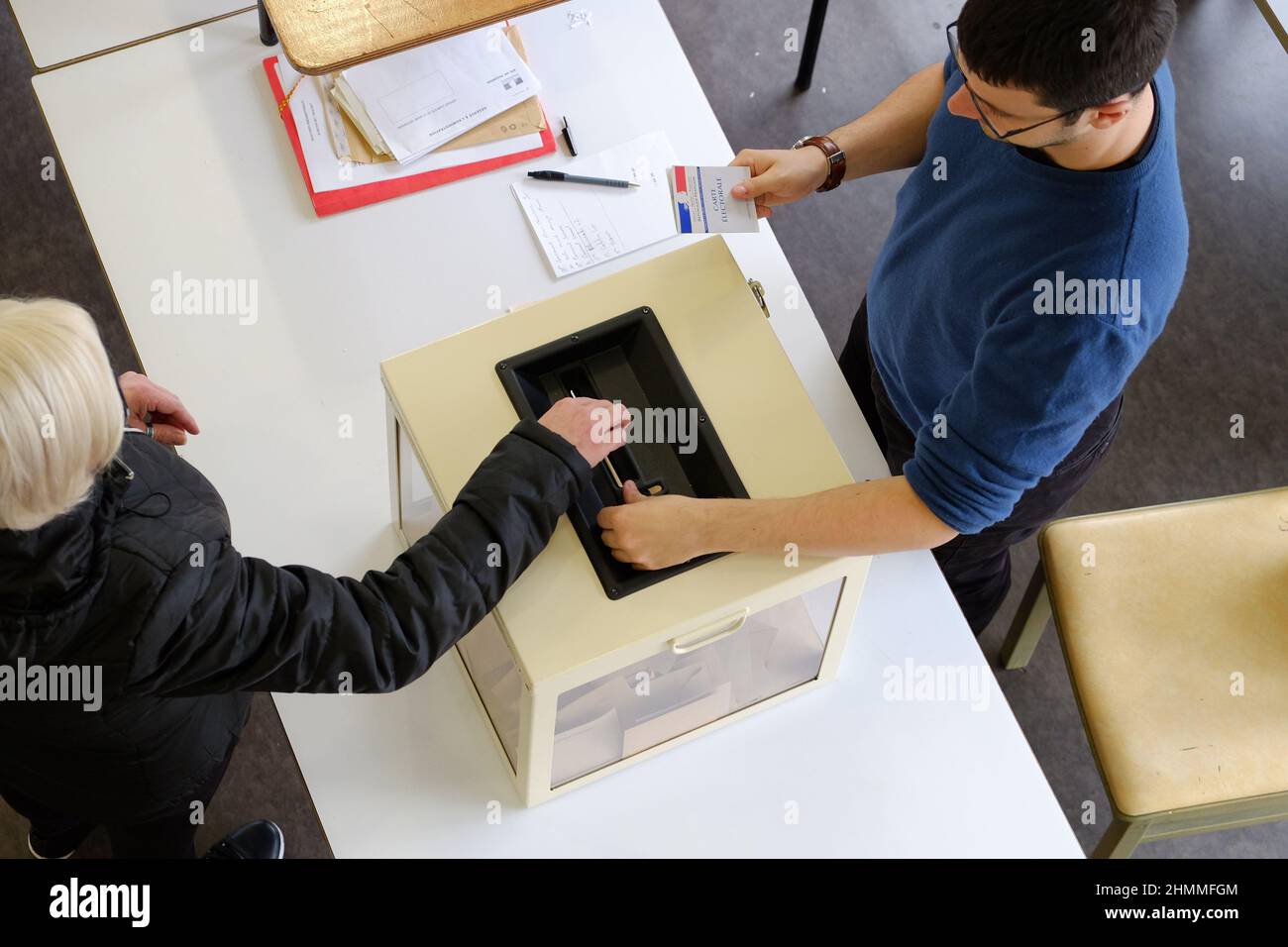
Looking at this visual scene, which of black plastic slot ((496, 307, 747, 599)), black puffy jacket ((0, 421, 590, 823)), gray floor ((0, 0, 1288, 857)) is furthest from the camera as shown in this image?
gray floor ((0, 0, 1288, 857))

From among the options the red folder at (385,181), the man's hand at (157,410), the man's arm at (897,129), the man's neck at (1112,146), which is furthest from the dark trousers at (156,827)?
the man's neck at (1112,146)

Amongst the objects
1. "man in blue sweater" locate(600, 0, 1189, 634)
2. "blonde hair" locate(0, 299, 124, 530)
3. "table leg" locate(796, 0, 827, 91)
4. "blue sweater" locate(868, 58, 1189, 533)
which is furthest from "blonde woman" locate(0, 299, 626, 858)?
"table leg" locate(796, 0, 827, 91)

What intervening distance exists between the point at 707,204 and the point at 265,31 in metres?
0.82

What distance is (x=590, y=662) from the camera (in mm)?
1192

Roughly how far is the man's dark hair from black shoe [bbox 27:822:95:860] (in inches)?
71.5

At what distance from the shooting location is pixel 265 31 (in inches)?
75.3

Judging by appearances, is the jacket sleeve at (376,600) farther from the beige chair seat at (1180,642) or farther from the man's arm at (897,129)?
the beige chair seat at (1180,642)

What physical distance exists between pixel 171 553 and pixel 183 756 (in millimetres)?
497

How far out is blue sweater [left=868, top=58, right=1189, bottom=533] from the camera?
1.23 m

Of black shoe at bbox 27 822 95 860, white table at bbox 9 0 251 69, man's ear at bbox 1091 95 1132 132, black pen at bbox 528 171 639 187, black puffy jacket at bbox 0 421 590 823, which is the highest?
white table at bbox 9 0 251 69

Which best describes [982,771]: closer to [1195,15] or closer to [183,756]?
[183,756]

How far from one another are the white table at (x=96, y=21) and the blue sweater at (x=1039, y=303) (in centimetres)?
124

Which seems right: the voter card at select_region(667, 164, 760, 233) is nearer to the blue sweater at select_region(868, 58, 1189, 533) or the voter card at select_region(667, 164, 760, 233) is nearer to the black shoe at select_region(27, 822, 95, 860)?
the blue sweater at select_region(868, 58, 1189, 533)
